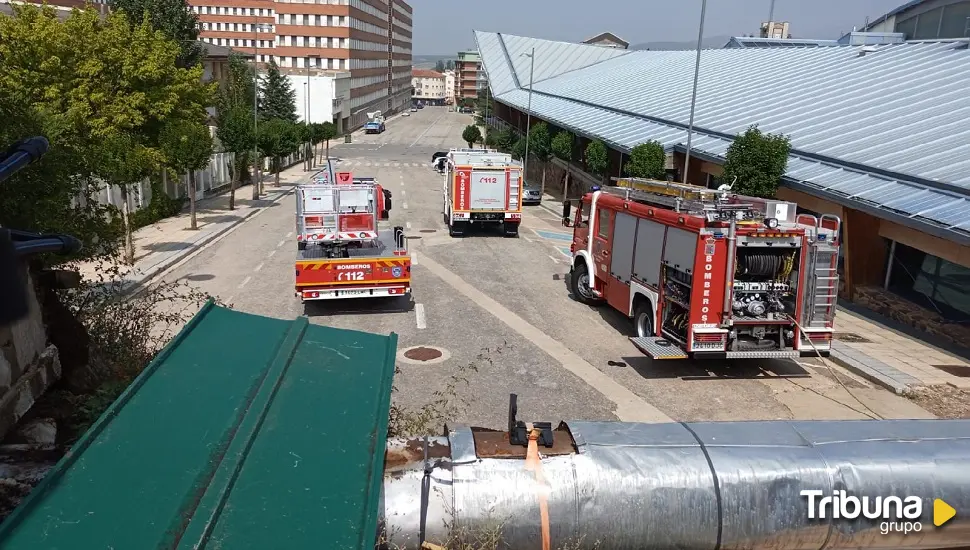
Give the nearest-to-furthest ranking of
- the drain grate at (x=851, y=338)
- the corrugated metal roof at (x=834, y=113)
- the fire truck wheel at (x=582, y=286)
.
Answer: the drain grate at (x=851, y=338), the fire truck wheel at (x=582, y=286), the corrugated metal roof at (x=834, y=113)

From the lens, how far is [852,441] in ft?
17.2

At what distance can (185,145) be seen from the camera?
23.5 meters

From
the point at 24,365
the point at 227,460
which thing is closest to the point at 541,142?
the point at 24,365

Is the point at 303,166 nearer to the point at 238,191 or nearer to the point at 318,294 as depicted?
the point at 238,191

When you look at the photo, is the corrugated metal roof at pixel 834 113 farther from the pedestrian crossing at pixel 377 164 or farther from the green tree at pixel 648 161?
the pedestrian crossing at pixel 377 164

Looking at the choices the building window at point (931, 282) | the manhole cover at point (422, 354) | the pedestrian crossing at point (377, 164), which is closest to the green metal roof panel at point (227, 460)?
the manhole cover at point (422, 354)

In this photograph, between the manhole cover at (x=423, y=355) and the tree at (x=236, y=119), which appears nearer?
the manhole cover at (x=423, y=355)

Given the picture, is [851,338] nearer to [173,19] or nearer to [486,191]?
[486,191]

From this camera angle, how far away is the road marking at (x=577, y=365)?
11.2 meters

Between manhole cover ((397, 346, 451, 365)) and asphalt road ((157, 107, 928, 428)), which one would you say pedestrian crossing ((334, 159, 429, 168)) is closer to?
asphalt road ((157, 107, 928, 428))

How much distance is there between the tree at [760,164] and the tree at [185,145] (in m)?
17.4

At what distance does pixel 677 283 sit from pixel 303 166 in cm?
4994

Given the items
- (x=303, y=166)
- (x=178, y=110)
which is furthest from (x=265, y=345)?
(x=303, y=166)

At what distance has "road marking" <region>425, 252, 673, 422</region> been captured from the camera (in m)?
11.2
